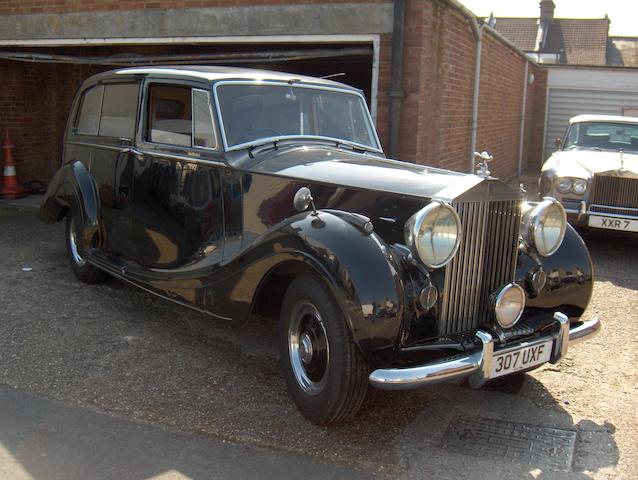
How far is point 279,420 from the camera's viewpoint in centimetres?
347

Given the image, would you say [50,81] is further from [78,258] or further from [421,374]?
[421,374]

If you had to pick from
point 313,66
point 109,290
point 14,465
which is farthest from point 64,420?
point 313,66

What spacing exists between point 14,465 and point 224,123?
89.7 inches

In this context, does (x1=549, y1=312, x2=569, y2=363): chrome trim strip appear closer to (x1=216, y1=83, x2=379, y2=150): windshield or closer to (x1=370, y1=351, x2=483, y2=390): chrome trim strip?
(x1=370, y1=351, x2=483, y2=390): chrome trim strip

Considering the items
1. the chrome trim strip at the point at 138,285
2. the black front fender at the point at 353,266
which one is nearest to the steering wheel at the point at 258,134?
the black front fender at the point at 353,266

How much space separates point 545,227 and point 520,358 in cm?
83

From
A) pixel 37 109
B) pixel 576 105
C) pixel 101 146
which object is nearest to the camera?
pixel 101 146

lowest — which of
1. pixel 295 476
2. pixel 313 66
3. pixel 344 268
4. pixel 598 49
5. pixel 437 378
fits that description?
pixel 295 476

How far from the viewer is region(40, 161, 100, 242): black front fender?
5.29 meters

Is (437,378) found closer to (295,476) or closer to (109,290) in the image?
(295,476)

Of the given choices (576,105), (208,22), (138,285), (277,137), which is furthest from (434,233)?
(576,105)

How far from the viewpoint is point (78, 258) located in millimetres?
5820

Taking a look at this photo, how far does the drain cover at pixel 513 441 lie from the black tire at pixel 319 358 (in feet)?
1.88

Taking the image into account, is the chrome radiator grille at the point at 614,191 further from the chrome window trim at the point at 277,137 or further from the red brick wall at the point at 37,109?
the red brick wall at the point at 37,109
